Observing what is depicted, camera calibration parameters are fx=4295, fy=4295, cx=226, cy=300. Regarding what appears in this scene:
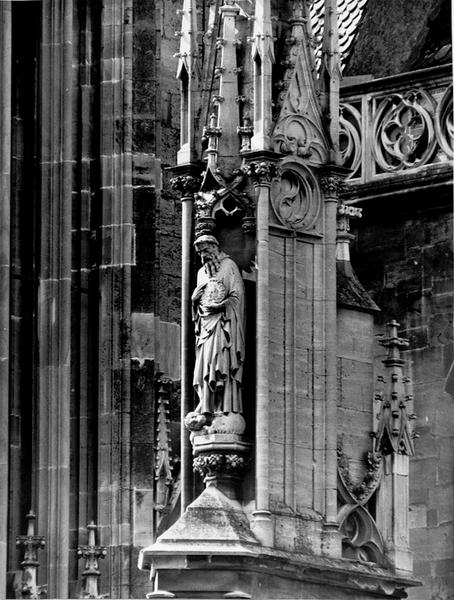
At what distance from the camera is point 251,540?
1126 inches

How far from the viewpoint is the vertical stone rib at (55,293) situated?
3522 cm

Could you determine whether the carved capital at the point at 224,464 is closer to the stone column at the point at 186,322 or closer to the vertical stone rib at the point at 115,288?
the stone column at the point at 186,322

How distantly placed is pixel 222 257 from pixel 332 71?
1.72 m

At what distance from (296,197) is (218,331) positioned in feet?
3.97

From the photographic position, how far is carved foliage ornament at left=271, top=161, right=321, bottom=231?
29625 millimetres

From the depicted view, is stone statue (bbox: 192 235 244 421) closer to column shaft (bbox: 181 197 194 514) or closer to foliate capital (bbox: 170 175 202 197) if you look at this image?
column shaft (bbox: 181 197 194 514)

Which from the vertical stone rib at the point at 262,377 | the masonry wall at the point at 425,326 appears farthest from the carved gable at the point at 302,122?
the masonry wall at the point at 425,326

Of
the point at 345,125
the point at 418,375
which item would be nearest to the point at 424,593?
the point at 418,375

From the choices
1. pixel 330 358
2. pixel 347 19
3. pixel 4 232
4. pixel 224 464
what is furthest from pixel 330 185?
pixel 347 19

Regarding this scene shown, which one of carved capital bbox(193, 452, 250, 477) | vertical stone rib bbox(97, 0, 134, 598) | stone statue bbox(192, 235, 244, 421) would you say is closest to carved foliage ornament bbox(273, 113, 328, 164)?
stone statue bbox(192, 235, 244, 421)

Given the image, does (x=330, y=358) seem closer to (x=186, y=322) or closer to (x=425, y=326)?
(x=186, y=322)

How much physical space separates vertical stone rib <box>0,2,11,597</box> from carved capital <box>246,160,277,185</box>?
595 cm

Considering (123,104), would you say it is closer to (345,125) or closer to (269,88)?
(345,125)

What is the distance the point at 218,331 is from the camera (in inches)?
1151
